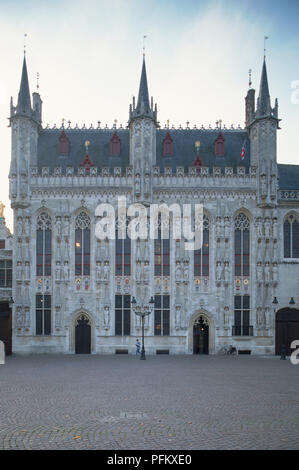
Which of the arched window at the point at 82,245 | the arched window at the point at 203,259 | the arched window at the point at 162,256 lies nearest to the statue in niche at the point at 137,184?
the arched window at the point at 162,256

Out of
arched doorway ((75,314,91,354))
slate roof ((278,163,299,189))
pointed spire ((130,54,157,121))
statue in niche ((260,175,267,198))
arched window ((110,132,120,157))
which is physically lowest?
arched doorway ((75,314,91,354))

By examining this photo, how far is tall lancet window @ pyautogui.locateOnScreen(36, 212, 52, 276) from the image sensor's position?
129 ft

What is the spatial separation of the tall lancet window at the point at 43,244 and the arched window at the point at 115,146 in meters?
7.92

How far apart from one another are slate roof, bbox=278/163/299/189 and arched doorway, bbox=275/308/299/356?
10.8 m

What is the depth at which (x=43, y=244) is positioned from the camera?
130 ft

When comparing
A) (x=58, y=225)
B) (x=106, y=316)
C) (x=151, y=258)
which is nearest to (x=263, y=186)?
(x=151, y=258)

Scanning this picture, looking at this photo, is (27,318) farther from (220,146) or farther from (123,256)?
(220,146)

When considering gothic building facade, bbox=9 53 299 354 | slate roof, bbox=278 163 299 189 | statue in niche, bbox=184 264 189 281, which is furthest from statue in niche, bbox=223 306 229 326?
slate roof, bbox=278 163 299 189

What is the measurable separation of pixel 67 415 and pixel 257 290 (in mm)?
26087

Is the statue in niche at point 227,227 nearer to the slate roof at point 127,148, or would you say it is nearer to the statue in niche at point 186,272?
the statue in niche at point 186,272

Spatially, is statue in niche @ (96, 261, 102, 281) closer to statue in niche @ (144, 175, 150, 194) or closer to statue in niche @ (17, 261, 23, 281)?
statue in niche @ (17, 261, 23, 281)

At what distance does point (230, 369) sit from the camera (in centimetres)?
2823

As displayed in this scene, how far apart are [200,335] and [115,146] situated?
57.9ft
